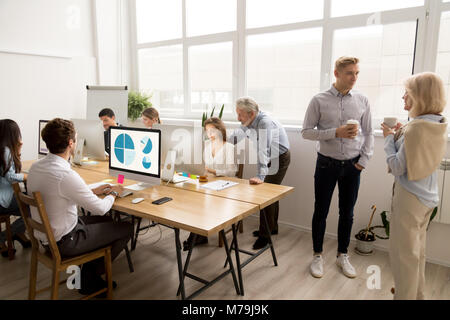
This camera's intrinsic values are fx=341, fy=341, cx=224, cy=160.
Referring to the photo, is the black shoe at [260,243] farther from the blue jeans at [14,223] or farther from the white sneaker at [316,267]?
the blue jeans at [14,223]

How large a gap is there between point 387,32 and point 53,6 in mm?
4248

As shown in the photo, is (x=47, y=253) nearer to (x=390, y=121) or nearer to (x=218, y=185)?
(x=218, y=185)

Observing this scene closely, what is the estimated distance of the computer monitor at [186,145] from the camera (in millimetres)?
2795

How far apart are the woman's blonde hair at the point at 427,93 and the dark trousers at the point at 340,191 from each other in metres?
0.84

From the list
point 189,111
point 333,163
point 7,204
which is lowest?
point 7,204

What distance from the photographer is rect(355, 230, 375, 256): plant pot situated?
3.19m

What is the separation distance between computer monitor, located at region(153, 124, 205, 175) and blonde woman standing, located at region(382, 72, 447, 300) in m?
1.42

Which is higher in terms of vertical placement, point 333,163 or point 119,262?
point 333,163

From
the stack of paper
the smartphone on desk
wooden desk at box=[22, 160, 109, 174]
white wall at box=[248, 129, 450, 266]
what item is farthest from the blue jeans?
white wall at box=[248, 129, 450, 266]

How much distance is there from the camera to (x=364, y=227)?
341 cm

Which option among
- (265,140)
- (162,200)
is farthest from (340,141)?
(162,200)

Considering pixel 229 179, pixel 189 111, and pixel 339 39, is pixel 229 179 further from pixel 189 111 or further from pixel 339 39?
pixel 189 111
